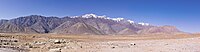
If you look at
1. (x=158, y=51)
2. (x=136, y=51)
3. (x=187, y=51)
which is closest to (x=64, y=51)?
(x=136, y=51)

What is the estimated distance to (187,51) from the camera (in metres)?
26.0

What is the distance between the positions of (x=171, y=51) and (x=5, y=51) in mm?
16934

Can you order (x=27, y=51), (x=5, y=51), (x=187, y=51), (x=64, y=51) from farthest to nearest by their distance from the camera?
(x=27, y=51) → (x=5, y=51) → (x=64, y=51) → (x=187, y=51)

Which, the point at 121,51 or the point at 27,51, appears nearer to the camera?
the point at 121,51

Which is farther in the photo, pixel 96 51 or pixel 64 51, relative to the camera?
pixel 64 51

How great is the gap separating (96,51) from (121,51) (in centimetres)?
204

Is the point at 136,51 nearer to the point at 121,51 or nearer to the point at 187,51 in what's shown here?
the point at 121,51

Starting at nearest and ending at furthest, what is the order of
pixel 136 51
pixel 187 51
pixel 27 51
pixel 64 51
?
pixel 187 51 < pixel 136 51 < pixel 64 51 < pixel 27 51

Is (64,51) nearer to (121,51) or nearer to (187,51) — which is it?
(121,51)

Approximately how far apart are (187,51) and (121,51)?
5.38 meters

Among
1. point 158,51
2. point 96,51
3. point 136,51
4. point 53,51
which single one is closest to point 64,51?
point 53,51

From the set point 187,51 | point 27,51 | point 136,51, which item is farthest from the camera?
point 27,51

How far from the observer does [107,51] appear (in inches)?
1144

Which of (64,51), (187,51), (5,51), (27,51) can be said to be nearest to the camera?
(187,51)
